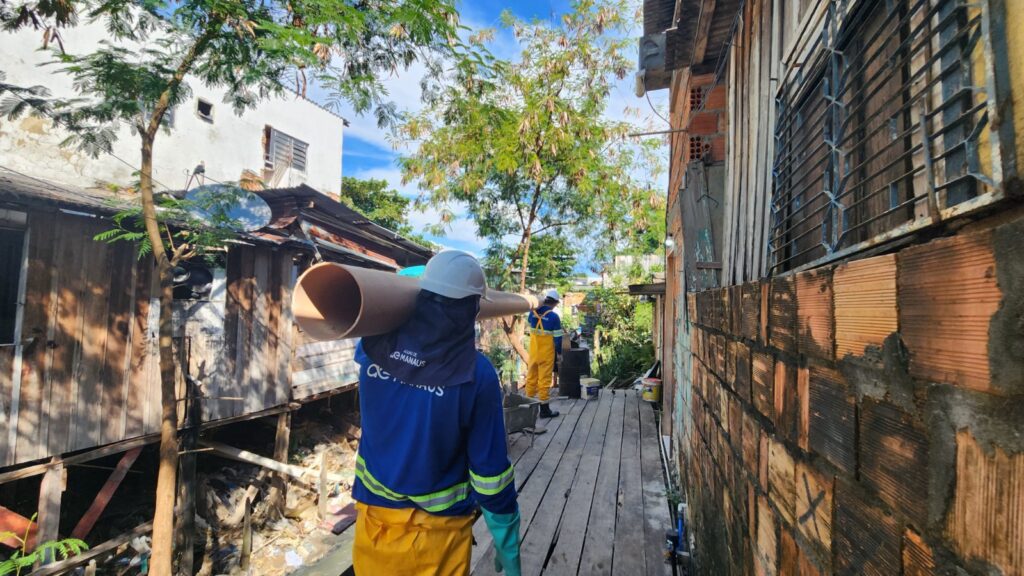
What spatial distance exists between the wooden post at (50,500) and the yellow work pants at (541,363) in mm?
5826

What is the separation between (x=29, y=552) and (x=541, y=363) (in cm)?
633

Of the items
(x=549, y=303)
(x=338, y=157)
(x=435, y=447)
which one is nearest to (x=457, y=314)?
(x=435, y=447)

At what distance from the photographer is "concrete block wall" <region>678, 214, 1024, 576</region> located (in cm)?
60

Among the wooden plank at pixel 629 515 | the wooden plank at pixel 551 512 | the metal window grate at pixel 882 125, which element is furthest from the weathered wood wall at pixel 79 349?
→ the metal window grate at pixel 882 125

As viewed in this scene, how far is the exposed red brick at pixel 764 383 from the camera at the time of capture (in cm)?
149

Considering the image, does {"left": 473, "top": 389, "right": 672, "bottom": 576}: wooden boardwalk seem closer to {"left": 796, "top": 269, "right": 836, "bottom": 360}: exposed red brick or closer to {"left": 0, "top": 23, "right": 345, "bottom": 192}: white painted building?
{"left": 796, "top": 269, "right": 836, "bottom": 360}: exposed red brick

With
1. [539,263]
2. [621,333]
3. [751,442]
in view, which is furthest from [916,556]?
[621,333]

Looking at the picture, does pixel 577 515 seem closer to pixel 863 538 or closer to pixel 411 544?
pixel 411 544

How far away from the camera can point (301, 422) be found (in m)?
10.0

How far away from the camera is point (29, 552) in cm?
512

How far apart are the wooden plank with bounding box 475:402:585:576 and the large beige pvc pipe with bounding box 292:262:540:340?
7.12 ft

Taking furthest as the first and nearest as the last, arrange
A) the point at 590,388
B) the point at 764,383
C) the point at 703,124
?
the point at 590,388, the point at 703,124, the point at 764,383

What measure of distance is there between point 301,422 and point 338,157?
10.0m

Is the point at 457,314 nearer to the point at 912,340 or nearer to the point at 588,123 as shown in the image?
the point at 912,340
